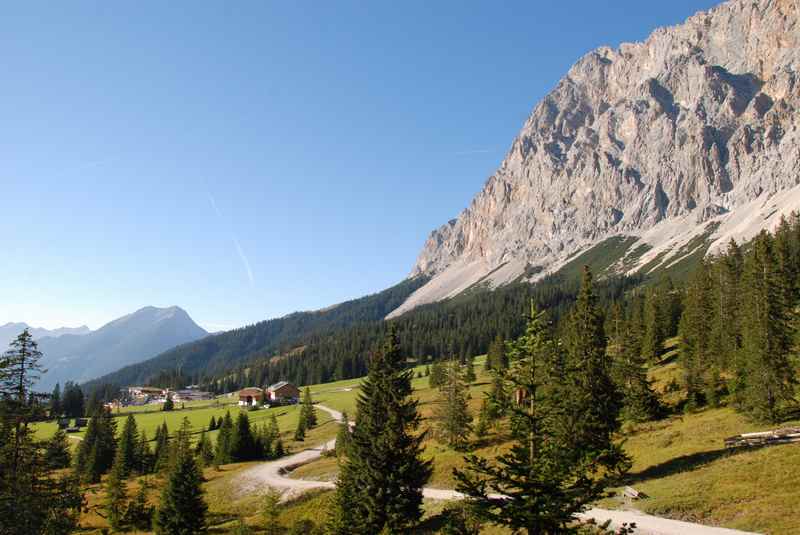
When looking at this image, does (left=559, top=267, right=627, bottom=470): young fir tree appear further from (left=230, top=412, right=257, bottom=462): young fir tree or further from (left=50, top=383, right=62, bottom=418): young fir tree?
(left=230, top=412, right=257, bottom=462): young fir tree

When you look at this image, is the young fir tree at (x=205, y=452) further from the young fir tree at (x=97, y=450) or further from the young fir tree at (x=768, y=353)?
the young fir tree at (x=768, y=353)

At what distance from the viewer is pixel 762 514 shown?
24.0 meters

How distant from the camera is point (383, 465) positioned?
31.0 metres

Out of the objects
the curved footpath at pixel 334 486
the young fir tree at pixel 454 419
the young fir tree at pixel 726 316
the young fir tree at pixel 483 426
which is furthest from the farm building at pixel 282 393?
the young fir tree at pixel 726 316

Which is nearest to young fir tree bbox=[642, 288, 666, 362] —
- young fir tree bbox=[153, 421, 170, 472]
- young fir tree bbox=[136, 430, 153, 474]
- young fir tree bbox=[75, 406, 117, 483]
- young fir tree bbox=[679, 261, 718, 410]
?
young fir tree bbox=[679, 261, 718, 410]

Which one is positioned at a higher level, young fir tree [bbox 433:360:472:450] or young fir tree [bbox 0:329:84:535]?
young fir tree [bbox 0:329:84:535]

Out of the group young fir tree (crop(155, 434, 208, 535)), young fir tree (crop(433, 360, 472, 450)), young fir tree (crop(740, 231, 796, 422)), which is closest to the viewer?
young fir tree (crop(155, 434, 208, 535))

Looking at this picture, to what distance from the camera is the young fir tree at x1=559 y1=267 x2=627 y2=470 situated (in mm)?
32812

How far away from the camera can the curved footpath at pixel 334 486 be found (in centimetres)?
2436

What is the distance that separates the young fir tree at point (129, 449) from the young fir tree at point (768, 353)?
76209mm

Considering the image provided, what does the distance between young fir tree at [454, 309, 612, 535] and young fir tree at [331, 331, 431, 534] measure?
629 inches

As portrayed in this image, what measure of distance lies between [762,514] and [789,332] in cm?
2306

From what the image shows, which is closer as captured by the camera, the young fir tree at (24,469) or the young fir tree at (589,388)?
the young fir tree at (24,469)

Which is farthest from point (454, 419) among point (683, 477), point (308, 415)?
point (308, 415)
